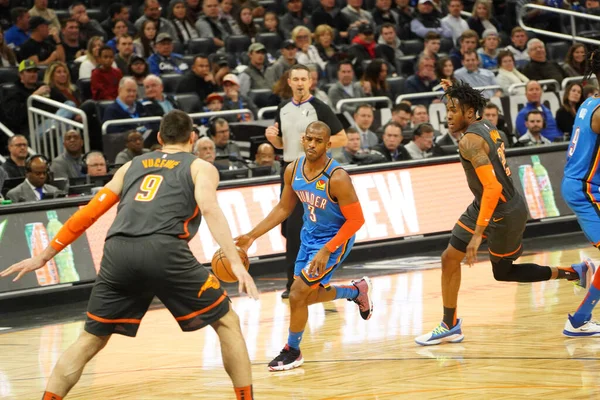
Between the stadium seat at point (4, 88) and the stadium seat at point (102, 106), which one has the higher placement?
the stadium seat at point (4, 88)

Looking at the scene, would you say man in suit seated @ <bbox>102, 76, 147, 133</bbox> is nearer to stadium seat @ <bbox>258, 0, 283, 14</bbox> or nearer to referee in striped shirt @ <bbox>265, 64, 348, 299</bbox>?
referee in striped shirt @ <bbox>265, 64, 348, 299</bbox>

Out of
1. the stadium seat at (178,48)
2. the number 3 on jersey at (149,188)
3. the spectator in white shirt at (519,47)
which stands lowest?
the spectator in white shirt at (519,47)

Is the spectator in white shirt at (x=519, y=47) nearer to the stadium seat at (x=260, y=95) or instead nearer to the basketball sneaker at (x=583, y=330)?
the stadium seat at (x=260, y=95)

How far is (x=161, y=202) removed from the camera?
6.11 m

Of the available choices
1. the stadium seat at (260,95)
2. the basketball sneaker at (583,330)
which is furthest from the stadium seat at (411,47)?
the basketball sneaker at (583,330)

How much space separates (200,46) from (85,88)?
271 centimetres

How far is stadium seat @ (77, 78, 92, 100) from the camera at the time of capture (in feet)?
52.0

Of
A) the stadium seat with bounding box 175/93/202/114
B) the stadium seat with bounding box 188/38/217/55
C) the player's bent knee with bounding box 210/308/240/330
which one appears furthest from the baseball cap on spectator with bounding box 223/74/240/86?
the player's bent knee with bounding box 210/308/240/330

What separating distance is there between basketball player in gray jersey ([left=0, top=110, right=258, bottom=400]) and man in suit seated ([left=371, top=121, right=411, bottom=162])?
29.2 ft

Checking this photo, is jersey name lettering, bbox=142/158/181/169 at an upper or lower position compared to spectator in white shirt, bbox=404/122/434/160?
upper

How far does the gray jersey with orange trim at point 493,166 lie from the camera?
8.15 meters

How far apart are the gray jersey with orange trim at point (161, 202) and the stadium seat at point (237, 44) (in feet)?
40.1

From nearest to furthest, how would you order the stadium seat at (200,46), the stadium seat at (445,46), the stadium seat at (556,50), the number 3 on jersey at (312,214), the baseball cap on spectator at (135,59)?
the number 3 on jersey at (312,214) < the baseball cap on spectator at (135,59) < the stadium seat at (200,46) < the stadium seat at (445,46) < the stadium seat at (556,50)

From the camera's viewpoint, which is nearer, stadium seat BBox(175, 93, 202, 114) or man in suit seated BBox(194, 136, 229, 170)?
man in suit seated BBox(194, 136, 229, 170)
